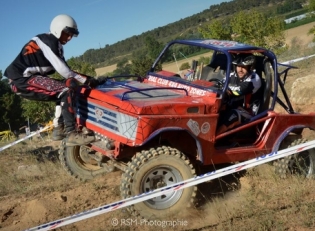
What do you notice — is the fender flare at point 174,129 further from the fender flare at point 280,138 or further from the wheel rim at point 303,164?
the wheel rim at point 303,164

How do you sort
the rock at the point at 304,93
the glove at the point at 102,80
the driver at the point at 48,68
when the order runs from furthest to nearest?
the rock at the point at 304,93 → the glove at the point at 102,80 → the driver at the point at 48,68

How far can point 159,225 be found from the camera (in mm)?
4727

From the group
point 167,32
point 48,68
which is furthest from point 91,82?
point 167,32

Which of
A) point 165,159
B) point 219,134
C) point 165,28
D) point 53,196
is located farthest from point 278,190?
point 165,28

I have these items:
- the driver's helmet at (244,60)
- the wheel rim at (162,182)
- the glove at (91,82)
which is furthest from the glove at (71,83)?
the driver's helmet at (244,60)

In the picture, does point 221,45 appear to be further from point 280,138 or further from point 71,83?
point 71,83

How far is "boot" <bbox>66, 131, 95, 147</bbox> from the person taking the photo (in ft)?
17.8

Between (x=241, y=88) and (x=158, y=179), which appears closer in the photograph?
(x=158, y=179)

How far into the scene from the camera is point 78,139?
17.9 ft

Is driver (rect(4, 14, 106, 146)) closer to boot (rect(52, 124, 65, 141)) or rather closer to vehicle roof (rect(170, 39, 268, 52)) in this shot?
boot (rect(52, 124, 65, 141))

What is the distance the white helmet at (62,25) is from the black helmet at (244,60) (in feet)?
7.48

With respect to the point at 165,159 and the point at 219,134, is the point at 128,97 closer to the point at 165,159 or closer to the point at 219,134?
the point at 165,159

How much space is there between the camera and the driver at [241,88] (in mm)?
5828

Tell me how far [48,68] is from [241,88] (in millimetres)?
2680
